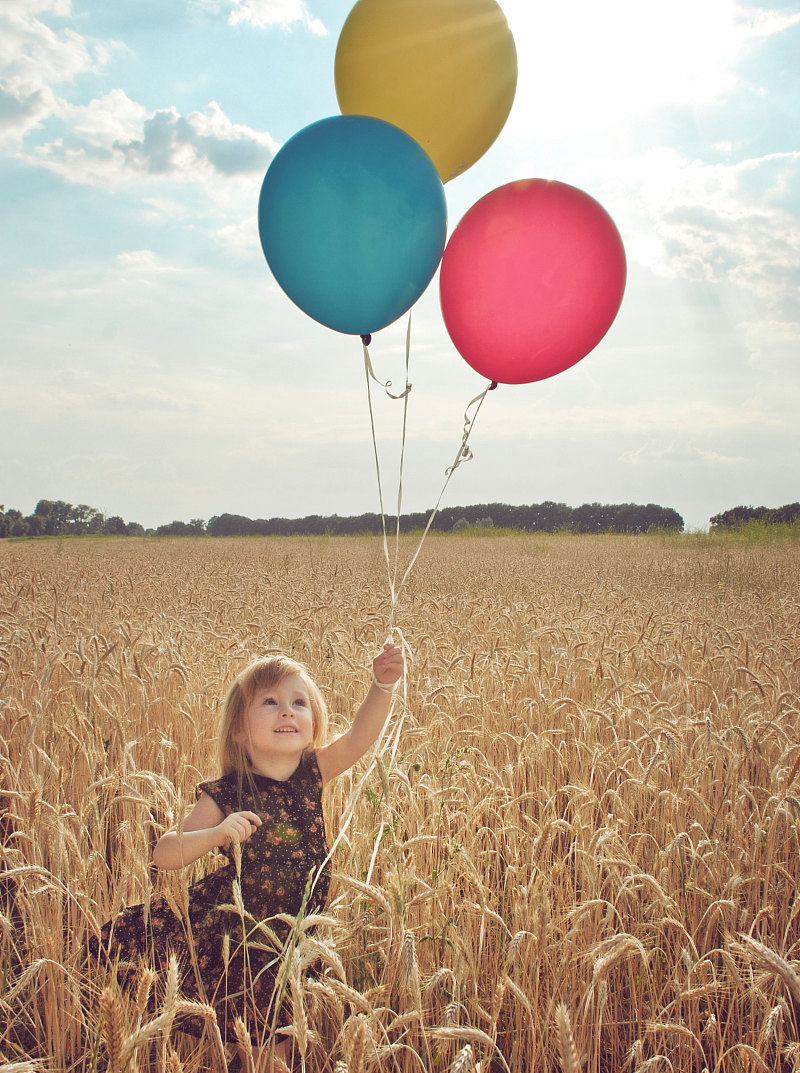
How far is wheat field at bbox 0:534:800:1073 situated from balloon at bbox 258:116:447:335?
1.64 metres

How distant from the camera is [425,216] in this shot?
8.41ft

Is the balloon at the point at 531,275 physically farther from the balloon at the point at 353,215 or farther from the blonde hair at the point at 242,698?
the blonde hair at the point at 242,698

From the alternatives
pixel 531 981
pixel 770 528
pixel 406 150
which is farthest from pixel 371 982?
pixel 770 528

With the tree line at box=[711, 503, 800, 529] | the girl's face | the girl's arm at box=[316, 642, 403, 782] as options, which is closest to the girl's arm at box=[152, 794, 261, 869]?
the girl's face

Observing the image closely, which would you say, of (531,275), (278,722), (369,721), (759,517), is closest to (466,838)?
(369,721)

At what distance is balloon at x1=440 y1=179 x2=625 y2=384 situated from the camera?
105 inches

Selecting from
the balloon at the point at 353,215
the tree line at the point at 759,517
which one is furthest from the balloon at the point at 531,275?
the tree line at the point at 759,517

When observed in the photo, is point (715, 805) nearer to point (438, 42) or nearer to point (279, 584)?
point (438, 42)

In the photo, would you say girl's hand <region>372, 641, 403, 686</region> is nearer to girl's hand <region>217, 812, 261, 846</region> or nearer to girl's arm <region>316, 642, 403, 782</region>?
girl's arm <region>316, 642, 403, 782</region>

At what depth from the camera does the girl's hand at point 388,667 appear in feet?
7.61

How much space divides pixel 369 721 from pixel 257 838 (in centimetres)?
51

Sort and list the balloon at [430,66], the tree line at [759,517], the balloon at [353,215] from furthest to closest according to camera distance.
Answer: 1. the tree line at [759,517]
2. the balloon at [430,66]
3. the balloon at [353,215]

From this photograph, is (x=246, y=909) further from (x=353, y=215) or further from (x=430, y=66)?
(x=430, y=66)

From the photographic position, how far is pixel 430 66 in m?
2.82
